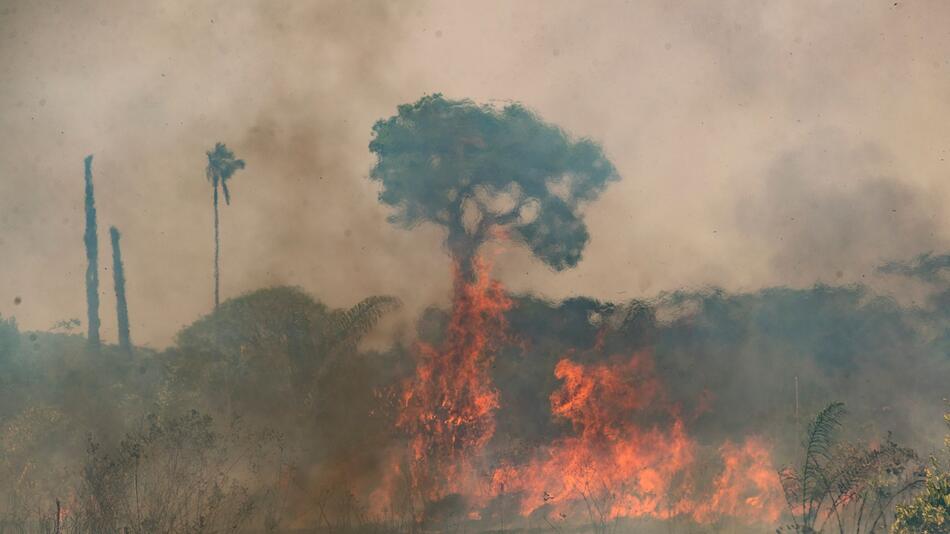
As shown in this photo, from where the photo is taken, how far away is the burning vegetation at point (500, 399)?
3250 cm

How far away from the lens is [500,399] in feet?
109

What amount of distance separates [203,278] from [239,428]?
5.57 m

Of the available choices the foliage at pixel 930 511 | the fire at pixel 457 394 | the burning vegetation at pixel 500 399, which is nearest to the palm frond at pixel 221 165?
the burning vegetation at pixel 500 399

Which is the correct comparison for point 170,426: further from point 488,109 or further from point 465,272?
point 488,109

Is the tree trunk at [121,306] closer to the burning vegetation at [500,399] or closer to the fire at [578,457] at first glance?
the burning vegetation at [500,399]

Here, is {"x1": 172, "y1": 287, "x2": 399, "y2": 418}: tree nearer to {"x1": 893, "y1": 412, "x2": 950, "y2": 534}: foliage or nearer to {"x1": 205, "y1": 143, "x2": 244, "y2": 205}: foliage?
{"x1": 205, "y1": 143, "x2": 244, "y2": 205}: foliage

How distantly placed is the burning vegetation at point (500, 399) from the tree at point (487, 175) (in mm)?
130

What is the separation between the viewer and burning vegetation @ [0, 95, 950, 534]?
32500 millimetres

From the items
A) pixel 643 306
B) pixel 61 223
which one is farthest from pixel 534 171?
pixel 61 223

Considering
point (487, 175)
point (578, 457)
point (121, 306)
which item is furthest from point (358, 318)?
point (578, 457)

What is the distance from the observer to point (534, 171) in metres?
35.1

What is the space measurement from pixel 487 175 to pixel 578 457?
10.8 meters

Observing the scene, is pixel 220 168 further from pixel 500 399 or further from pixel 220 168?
pixel 500 399

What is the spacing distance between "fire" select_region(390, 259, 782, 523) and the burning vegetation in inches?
2.7
